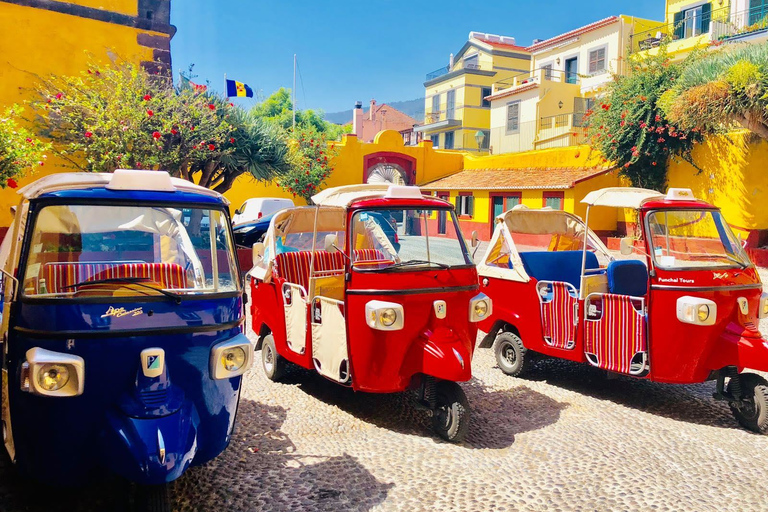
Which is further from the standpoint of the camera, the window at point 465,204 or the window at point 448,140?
the window at point 448,140

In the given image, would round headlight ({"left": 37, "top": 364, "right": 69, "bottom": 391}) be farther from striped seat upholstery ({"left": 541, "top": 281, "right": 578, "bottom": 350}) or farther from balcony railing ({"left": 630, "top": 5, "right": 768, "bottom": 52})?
balcony railing ({"left": 630, "top": 5, "right": 768, "bottom": 52})

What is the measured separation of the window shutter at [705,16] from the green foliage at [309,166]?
1737 centimetres

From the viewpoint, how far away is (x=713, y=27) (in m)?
26.2

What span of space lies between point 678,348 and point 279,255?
3905mm

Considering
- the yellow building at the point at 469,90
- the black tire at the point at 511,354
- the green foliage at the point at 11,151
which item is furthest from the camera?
the yellow building at the point at 469,90

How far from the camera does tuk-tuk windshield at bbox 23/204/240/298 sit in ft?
11.7

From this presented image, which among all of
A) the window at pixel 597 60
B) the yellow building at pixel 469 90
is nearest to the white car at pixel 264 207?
the window at pixel 597 60

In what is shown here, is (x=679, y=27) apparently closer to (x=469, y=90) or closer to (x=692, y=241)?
(x=469, y=90)

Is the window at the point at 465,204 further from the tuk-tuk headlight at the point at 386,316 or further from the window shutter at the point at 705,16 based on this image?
Answer: the tuk-tuk headlight at the point at 386,316

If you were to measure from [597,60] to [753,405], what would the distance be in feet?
102

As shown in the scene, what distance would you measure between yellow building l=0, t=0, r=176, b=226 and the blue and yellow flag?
7762 millimetres

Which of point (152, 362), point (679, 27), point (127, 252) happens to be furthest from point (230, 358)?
point (679, 27)

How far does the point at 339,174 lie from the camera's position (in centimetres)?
3156

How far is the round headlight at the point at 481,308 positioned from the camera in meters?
5.39
